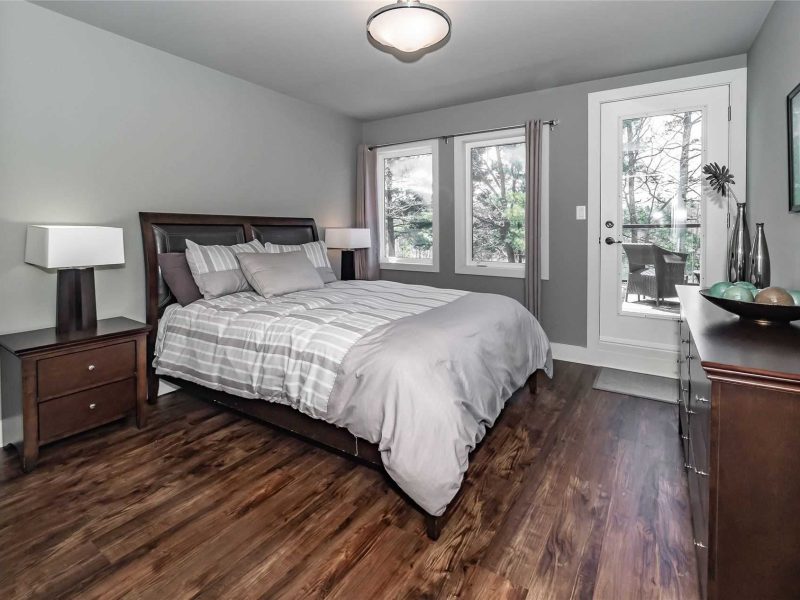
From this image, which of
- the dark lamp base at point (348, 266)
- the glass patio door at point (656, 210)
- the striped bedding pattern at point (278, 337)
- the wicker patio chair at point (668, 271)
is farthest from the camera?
the dark lamp base at point (348, 266)

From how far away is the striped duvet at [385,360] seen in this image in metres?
1.76

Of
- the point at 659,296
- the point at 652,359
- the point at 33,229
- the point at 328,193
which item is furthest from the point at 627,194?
the point at 33,229

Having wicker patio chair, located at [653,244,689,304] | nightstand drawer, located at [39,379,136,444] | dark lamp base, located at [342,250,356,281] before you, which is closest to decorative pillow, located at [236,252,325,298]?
nightstand drawer, located at [39,379,136,444]

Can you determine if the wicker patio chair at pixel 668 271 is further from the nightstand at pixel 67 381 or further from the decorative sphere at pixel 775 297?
the nightstand at pixel 67 381

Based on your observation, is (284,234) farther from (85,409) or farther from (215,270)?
(85,409)

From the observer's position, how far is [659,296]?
3742 millimetres

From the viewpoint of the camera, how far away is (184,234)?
10.8 ft

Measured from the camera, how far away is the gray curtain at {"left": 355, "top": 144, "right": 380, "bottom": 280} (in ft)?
16.4

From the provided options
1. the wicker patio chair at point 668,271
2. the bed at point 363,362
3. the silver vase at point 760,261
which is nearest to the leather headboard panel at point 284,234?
the bed at point 363,362

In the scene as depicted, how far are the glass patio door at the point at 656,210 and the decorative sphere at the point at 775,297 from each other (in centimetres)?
224

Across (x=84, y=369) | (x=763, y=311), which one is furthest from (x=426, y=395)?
(x=84, y=369)

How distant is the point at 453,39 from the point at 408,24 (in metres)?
0.93

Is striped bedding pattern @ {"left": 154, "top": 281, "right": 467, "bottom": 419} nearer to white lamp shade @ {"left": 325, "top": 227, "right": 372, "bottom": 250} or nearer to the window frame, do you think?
white lamp shade @ {"left": 325, "top": 227, "right": 372, "bottom": 250}

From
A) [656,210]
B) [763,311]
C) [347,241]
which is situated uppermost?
[656,210]
